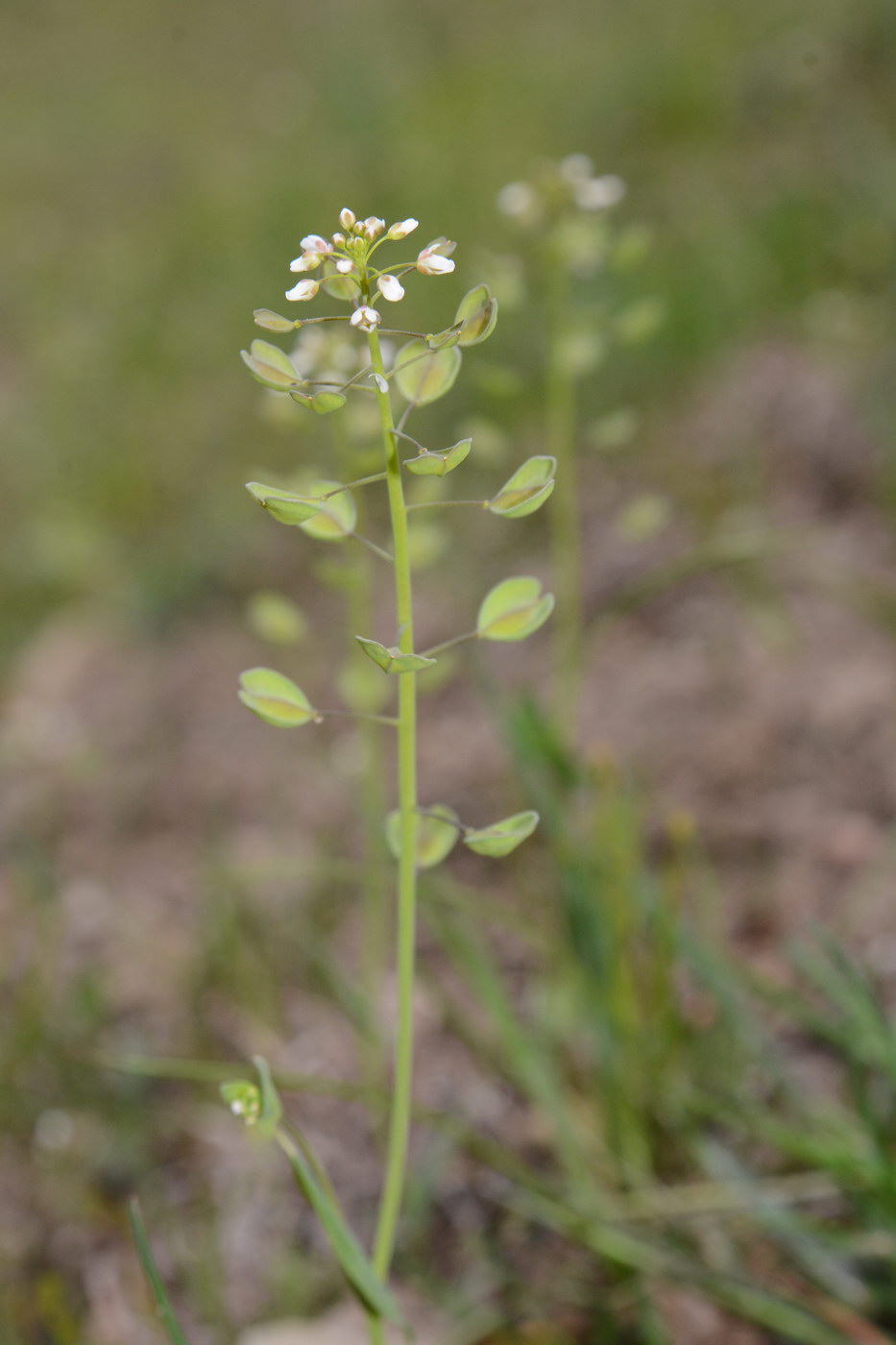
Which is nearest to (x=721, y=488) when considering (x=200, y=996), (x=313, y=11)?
(x=200, y=996)

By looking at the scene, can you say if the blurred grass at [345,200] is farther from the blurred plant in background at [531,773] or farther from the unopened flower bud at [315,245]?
the unopened flower bud at [315,245]

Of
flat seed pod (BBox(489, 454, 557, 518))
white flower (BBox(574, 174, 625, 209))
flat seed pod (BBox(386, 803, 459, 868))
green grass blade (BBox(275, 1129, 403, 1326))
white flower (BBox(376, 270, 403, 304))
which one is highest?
white flower (BBox(376, 270, 403, 304))

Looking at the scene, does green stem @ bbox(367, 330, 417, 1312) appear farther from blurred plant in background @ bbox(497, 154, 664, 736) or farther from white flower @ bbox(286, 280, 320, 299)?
blurred plant in background @ bbox(497, 154, 664, 736)

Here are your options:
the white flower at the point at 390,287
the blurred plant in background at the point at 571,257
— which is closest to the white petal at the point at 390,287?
the white flower at the point at 390,287

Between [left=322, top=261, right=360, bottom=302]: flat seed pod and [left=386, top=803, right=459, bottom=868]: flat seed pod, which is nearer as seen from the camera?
[left=322, top=261, right=360, bottom=302]: flat seed pod

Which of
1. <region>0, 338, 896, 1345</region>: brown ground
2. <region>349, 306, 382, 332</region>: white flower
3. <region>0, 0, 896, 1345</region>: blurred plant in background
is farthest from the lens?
<region>0, 338, 896, 1345</region>: brown ground

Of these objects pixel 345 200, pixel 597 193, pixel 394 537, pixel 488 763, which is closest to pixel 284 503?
pixel 394 537

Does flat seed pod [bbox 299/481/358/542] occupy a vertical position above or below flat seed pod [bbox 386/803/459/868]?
above

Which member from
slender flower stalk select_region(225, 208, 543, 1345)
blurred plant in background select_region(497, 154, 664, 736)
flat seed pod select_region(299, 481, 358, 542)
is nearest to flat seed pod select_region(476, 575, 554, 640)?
slender flower stalk select_region(225, 208, 543, 1345)

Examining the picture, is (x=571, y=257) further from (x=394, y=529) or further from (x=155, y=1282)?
(x=155, y=1282)

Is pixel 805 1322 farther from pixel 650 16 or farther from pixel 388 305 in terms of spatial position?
pixel 650 16
